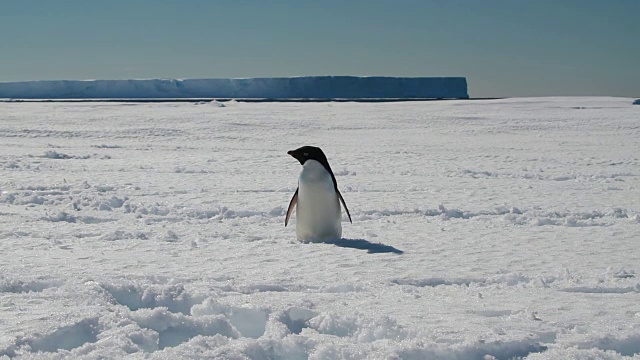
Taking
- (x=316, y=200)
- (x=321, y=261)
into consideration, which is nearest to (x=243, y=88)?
(x=316, y=200)

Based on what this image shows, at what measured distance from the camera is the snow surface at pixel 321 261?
8.16 feet

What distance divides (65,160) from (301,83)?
39.3 m

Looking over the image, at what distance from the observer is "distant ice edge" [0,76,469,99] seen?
1670 inches

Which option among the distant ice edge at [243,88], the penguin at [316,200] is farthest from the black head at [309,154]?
the distant ice edge at [243,88]

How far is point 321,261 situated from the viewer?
376 centimetres

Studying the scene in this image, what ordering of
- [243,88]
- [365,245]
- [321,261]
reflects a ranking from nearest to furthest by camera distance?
[321,261], [365,245], [243,88]

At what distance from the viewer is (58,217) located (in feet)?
17.1

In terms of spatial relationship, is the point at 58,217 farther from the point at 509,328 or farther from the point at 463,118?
the point at 463,118

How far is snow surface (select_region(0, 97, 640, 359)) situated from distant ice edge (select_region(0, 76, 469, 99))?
3295 cm

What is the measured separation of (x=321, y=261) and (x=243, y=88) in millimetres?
40967

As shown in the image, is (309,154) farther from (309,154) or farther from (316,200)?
(316,200)

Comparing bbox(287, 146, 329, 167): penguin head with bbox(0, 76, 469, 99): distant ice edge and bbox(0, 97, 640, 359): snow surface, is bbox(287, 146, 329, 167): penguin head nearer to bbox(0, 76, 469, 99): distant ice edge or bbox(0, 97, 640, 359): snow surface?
bbox(0, 97, 640, 359): snow surface

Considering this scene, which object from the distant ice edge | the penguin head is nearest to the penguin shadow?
the penguin head

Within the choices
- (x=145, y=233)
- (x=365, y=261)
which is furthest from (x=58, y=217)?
(x=365, y=261)
